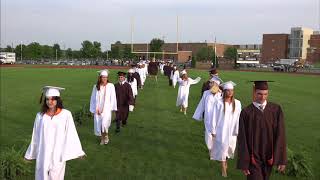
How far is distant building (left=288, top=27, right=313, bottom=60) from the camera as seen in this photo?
118m

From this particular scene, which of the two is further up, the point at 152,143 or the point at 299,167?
the point at 299,167

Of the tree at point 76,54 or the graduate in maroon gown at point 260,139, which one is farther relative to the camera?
the tree at point 76,54

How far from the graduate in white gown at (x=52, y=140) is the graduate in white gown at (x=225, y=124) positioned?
10.2 feet

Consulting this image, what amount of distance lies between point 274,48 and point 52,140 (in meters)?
121

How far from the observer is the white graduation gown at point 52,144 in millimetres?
6281

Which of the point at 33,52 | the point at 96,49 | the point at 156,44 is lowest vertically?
the point at 33,52

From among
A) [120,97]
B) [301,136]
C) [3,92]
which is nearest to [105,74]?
[120,97]

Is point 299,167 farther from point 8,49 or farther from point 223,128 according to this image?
point 8,49

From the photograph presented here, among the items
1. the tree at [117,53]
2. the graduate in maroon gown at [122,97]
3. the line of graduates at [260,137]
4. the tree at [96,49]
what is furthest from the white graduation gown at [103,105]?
the tree at [117,53]

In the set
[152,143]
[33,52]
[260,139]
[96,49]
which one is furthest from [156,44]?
[260,139]

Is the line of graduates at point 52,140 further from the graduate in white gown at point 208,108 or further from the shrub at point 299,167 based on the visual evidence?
the shrub at point 299,167

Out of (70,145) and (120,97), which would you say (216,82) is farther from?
(70,145)

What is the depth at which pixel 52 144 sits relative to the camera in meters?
6.32

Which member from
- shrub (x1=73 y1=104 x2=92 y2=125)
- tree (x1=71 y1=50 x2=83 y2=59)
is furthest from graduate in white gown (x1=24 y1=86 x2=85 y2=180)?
tree (x1=71 y1=50 x2=83 y2=59)
